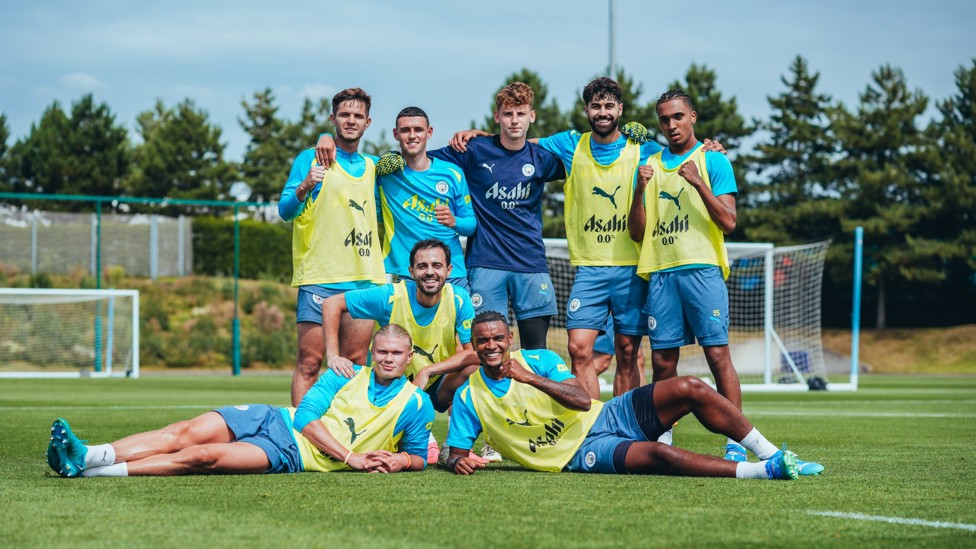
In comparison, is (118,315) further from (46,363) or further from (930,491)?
(930,491)

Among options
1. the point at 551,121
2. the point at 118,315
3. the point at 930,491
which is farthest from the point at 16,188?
the point at 930,491

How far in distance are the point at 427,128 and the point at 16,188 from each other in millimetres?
47491

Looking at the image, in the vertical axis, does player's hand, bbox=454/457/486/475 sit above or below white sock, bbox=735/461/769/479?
below

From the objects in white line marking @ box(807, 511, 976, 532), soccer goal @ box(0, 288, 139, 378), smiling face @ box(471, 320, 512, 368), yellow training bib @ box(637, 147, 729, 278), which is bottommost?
soccer goal @ box(0, 288, 139, 378)

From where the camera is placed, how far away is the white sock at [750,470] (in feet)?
18.4

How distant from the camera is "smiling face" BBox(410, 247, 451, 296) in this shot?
251 inches

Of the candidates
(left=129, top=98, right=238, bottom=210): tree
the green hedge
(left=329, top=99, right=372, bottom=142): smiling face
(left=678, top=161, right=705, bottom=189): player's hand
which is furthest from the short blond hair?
(left=129, top=98, right=238, bottom=210): tree

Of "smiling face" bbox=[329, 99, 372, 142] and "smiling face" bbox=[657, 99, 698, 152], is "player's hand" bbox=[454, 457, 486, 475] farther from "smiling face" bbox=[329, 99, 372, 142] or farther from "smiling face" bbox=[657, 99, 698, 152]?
"smiling face" bbox=[329, 99, 372, 142]

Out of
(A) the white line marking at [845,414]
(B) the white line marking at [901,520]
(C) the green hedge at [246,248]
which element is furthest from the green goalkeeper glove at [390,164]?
(C) the green hedge at [246,248]

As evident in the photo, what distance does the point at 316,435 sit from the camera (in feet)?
19.6

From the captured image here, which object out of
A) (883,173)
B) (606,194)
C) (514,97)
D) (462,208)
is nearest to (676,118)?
(606,194)

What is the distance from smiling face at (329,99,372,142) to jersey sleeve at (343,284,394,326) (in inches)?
50.2

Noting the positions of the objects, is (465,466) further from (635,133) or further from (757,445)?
(635,133)

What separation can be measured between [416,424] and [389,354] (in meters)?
0.45
